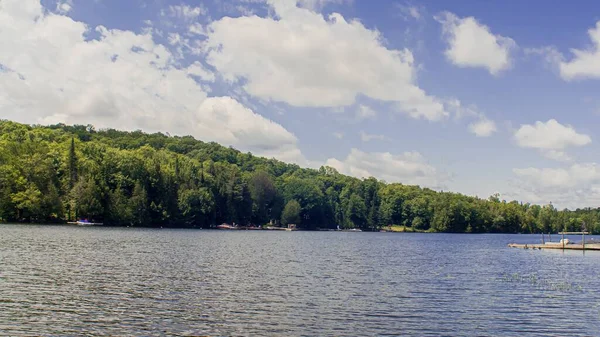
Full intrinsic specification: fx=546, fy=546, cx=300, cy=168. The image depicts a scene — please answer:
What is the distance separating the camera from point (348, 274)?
180 ft

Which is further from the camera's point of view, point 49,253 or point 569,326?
point 49,253

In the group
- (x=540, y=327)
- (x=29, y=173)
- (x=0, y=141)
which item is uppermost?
(x=0, y=141)

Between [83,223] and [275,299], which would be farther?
[83,223]

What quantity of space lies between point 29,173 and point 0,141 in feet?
58.7

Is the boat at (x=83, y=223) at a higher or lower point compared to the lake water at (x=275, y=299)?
higher

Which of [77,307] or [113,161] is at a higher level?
[113,161]

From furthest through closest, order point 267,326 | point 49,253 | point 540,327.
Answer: point 49,253 < point 540,327 < point 267,326

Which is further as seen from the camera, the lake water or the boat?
the boat

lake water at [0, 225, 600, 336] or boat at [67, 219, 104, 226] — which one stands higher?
boat at [67, 219, 104, 226]

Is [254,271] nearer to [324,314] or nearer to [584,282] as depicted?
[324,314]

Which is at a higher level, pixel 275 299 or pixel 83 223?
pixel 83 223

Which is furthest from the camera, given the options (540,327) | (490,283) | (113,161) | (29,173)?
(113,161)

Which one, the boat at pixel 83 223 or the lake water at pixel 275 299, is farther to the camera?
the boat at pixel 83 223

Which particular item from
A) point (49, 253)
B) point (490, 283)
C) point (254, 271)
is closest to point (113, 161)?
point (49, 253)
